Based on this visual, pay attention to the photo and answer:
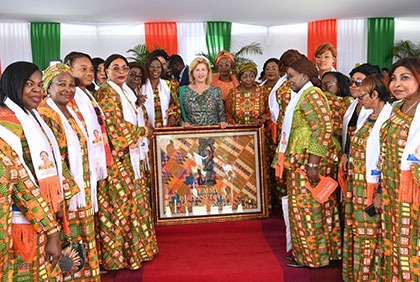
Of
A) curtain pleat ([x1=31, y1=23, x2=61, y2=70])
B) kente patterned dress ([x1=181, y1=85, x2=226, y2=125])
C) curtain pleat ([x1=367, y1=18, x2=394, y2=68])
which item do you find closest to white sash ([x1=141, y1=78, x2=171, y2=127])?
kente patterned dress ([x1=181, y1=85, x2=226, y2=125])

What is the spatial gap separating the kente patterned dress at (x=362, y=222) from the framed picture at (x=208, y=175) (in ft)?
4.36

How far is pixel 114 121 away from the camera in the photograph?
3.20m

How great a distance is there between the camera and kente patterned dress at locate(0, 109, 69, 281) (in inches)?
78.1

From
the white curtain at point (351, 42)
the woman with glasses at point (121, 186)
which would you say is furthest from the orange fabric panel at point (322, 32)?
the woman with glasses at point (121, 186)

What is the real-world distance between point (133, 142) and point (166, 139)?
2.94 feet

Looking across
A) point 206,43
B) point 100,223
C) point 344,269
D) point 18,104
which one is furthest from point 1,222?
point 206,43

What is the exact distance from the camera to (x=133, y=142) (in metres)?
3.29

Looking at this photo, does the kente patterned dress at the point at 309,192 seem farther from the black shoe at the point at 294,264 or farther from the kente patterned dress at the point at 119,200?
the kente patterned dress at the point at 119,200

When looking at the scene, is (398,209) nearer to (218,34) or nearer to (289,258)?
(289,258)

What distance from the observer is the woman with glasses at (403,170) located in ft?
7.46

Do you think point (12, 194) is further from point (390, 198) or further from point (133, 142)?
point (390, 198)

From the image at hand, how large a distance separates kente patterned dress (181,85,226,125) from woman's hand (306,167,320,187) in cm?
141

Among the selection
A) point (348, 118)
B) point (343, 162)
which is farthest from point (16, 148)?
point (348, 118)

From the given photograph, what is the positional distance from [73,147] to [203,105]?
6.31 ft
